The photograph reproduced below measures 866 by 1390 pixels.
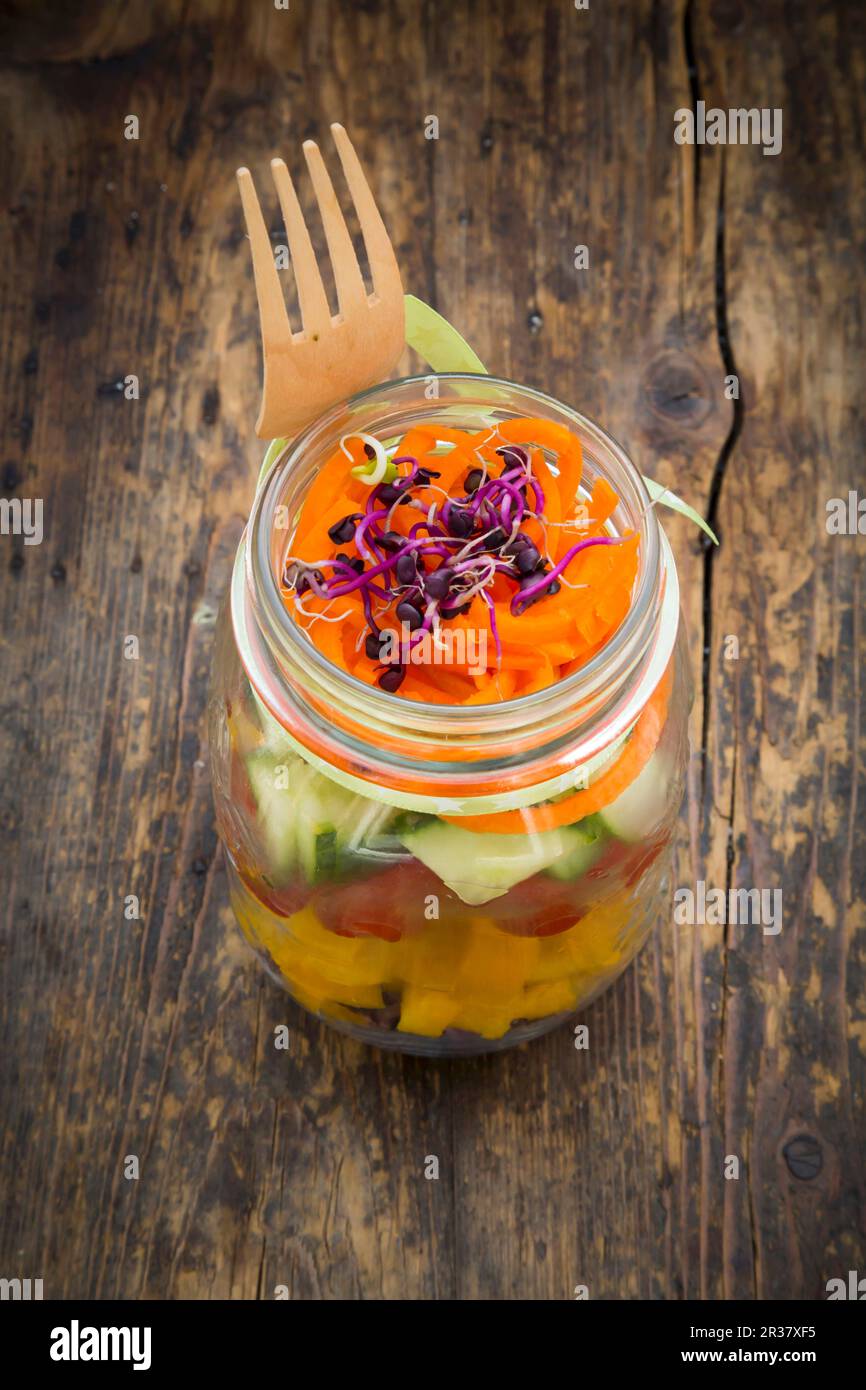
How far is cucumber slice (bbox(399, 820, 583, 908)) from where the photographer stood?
1.50m

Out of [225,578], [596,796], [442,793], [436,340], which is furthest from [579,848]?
[225,578]

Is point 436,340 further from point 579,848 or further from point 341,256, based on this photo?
point 579,848

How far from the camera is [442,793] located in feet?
4.73

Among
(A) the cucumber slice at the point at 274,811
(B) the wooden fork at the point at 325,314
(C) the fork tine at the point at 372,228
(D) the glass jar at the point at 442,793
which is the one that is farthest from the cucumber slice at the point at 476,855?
(C) the fork tine at the point at 372,228

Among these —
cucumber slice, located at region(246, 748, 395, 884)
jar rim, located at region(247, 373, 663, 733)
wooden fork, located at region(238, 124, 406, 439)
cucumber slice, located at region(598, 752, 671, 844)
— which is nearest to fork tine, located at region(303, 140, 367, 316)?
wooden fork, located at region(238, 124, 406, 439)

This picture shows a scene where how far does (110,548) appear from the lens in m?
2.19

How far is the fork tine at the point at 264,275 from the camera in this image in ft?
4.60

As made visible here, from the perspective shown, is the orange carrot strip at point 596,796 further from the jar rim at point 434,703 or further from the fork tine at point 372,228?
the fork tine at point 372,228

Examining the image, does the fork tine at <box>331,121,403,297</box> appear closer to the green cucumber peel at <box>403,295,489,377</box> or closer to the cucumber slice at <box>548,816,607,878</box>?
the green cucumber peel at <box>403,295,489,377</box>

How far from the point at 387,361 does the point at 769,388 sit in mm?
883

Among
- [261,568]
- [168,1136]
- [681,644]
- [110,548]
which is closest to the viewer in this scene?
[261,568]
